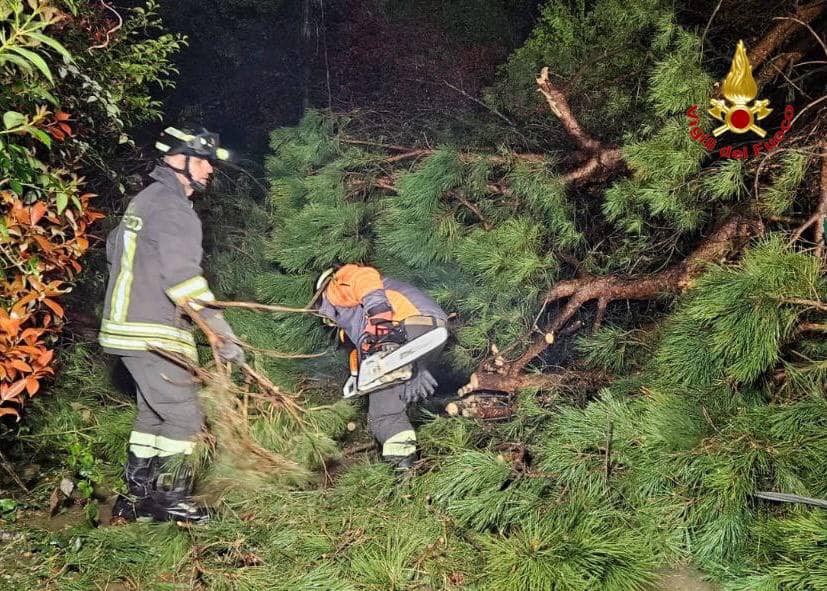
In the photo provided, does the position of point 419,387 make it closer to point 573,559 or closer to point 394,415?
point 394,415

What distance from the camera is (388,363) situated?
1656 mm

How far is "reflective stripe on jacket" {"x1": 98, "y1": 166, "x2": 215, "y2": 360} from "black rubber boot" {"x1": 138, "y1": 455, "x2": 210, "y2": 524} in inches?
12.6

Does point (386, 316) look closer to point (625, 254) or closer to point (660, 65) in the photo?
point (625, 254)

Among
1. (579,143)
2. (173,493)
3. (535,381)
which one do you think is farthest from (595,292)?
(173,493)

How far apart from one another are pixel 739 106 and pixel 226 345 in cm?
149

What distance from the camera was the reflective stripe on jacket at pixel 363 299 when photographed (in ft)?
5.69

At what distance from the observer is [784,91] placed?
1.56 m

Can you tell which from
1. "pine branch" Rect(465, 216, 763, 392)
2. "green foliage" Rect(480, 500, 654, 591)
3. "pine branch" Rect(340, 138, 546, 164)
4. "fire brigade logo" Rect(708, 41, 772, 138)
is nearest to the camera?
"green foliage" Rect(480, 500, 654, 591)

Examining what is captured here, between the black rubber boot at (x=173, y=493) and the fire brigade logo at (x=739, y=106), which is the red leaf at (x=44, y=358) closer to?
the black rubber boot at (x=173, y=493)

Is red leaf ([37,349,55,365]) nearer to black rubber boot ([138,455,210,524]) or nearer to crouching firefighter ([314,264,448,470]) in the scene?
black rubber boot ([138,455,210,524])

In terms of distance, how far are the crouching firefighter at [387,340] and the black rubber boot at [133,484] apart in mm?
649

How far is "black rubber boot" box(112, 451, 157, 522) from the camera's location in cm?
178

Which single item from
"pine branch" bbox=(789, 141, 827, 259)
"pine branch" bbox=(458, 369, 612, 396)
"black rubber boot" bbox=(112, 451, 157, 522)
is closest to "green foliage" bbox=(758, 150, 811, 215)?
"pine branch" bbox=(789, 141, 827, 259)

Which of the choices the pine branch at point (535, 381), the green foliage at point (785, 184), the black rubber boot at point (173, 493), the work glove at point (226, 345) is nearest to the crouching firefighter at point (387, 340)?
the pine branch at point (535, 381)
